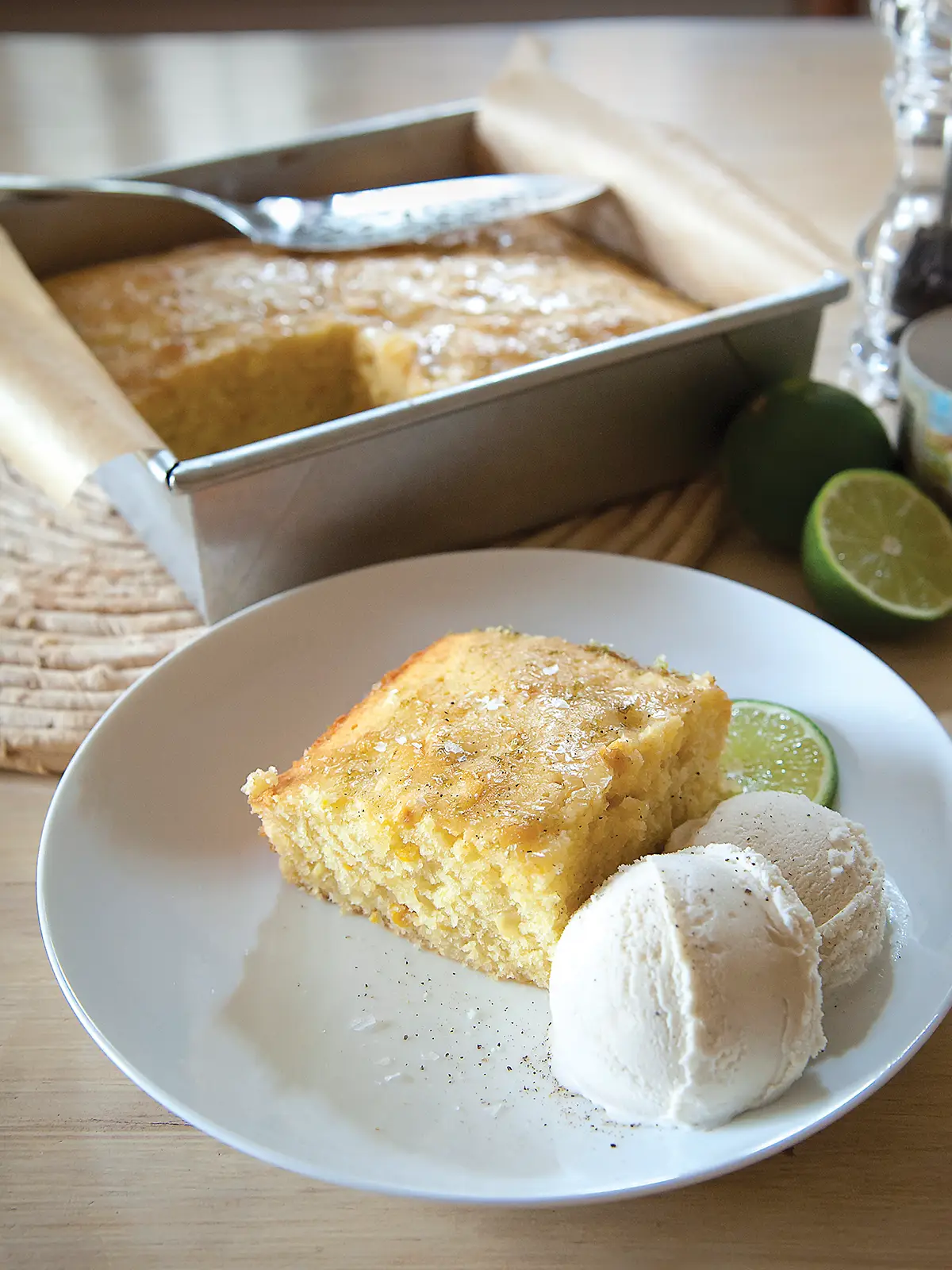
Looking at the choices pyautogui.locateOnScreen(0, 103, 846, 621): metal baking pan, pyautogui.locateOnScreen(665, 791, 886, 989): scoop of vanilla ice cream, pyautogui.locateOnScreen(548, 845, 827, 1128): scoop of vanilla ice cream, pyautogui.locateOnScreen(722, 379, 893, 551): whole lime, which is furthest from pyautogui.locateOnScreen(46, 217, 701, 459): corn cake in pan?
pyautogui.locateOnScreen(548, 845, 827, 1128): scoop of vanilla ice cream

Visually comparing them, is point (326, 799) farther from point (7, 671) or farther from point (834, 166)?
point (834, 166)

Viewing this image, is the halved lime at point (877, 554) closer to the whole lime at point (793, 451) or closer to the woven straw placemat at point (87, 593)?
the whole lime at point (793, 451)

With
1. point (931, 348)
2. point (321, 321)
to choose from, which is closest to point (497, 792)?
point (931, 348)

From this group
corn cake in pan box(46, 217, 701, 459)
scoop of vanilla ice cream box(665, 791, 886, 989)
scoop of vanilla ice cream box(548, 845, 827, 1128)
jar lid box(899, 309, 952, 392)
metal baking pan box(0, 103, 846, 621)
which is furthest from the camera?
corn cake in pan box(46, 217, 701, 459)

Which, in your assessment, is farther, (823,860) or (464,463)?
(464,463)

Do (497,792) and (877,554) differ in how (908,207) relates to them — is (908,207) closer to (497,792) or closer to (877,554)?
(877,554)

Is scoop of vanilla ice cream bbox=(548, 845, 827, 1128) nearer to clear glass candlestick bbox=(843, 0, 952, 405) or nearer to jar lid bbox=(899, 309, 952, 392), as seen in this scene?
jar lid bbox=(899, 309, 952, 392)
